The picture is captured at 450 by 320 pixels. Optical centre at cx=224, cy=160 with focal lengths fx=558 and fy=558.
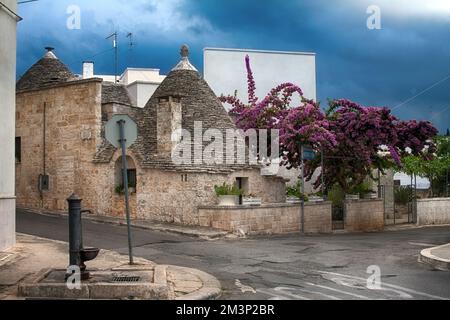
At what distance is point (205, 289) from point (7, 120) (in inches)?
254

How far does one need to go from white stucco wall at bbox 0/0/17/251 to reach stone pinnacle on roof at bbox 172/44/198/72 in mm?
10778

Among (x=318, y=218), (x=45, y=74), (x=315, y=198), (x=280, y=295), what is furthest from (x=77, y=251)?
(x=45, y=74)

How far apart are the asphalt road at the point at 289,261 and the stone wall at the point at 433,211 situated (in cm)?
964

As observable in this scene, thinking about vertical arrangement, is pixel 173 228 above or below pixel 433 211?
above

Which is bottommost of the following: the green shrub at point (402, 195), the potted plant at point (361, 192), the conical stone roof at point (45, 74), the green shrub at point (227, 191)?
the green shrub at point (402, 195)

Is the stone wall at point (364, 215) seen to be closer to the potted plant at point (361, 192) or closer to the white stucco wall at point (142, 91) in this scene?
the potted plant at point (361, 192)

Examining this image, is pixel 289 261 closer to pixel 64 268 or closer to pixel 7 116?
pixel 64 268

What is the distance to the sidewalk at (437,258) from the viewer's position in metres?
11.0

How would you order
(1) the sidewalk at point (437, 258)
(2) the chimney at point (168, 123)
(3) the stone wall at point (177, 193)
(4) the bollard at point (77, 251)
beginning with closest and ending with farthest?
1. (4) the bollard at point (77, 251)
2. (1) the sidewalk at point (437, 258)
3. (3) the stone wall at point (177, 193)
4. (2) the chimney at point (168, 123)

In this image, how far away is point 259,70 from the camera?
32562 millimetres

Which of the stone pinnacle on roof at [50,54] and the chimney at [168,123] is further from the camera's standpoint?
the stone pinnacle on roof at [50,54]

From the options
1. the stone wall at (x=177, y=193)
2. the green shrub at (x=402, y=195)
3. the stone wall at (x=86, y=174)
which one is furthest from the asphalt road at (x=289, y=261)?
the green shrub at (x=402, y=195)

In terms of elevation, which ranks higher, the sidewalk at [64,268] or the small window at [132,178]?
the small window at [132,178]
